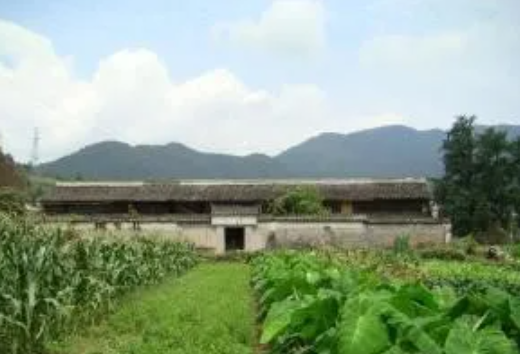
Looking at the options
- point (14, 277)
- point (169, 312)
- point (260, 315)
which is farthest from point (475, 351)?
point (169, 312)

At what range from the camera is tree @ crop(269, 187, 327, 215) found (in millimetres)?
49250

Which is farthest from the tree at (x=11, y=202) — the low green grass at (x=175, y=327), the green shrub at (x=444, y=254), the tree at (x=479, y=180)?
the tree at (x=479, y=180)

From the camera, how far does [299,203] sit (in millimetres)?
49094

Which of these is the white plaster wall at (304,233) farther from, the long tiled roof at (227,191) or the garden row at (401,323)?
the garden row at (401,323)

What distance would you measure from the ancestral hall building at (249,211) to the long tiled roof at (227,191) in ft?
0.19

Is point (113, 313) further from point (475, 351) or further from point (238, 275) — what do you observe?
point (238, 275)

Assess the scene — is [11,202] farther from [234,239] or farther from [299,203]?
[299,203]

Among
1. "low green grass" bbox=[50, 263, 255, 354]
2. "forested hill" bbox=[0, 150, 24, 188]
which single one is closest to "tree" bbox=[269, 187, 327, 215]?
"forested hill" bbox=[0, 150, 24, 188]

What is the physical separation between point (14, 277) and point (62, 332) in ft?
6.22

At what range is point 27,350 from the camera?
33.9 feet

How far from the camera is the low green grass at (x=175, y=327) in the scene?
1097cm

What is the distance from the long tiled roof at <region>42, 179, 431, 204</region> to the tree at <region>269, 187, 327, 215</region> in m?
0.79

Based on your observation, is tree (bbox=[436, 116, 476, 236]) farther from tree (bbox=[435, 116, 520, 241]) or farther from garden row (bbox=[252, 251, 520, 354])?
garden row (bbox=[252, 251, 520, 354])

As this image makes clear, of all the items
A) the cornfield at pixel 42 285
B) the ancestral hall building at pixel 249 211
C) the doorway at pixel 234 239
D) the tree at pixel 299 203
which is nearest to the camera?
the cornfield at pixel 42 285
